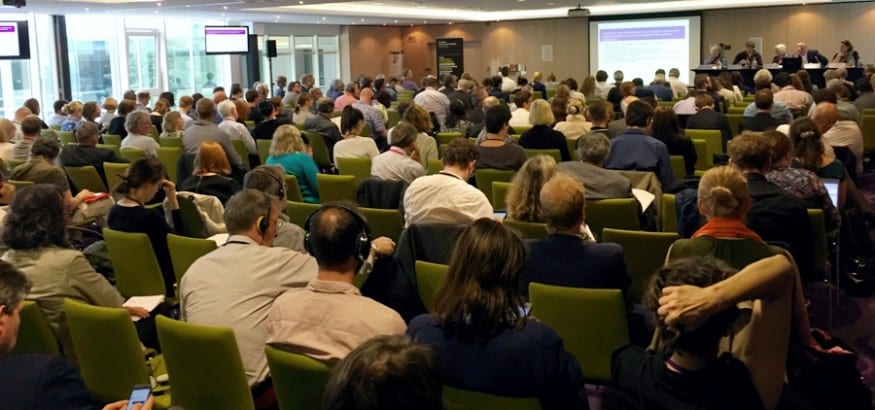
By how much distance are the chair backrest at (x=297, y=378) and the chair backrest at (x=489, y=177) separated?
3907mm

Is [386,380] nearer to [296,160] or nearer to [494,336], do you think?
[494,336]

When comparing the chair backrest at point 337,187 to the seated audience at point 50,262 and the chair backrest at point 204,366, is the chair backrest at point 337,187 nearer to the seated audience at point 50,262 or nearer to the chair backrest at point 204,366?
the seated audience at point 50,262

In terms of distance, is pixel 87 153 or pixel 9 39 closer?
pixel 87 153

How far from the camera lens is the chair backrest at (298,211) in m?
5.35

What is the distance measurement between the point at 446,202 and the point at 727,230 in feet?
5.66

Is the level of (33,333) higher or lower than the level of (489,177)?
lower

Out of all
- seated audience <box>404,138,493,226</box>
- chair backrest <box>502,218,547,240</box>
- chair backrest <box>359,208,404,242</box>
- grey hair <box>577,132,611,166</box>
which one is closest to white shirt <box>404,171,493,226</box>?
seated audience <box>404,138,493,226</box>

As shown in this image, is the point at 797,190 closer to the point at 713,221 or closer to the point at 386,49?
the point at 713,221

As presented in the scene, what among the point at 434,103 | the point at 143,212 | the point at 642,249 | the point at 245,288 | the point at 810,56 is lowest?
the point at 642,249

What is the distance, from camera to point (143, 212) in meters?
4.86

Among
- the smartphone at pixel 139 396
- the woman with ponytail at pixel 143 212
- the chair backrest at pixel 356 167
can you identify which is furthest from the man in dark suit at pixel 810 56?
the smartphone at pixel 139 396

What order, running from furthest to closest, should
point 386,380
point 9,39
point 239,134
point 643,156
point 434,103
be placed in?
point 9,39 < point 434,103 < point 239,134 < point 643,156 < point 386,380

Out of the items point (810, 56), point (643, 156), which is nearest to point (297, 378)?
point (643, 156)

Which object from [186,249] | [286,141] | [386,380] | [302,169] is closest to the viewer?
[386,380]
